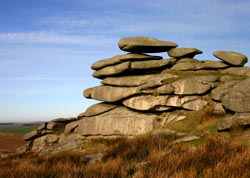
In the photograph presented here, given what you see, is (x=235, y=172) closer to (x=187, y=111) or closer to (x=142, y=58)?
(x=187, y=111)

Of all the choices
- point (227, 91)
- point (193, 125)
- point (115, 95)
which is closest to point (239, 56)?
point (227, 91)

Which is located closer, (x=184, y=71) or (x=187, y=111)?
(x=187, y=111)

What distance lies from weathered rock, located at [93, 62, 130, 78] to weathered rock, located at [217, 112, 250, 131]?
10.5 m

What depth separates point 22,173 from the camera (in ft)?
27.2

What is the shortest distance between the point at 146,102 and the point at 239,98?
7070mm

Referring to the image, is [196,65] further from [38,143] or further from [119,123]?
[38,143]

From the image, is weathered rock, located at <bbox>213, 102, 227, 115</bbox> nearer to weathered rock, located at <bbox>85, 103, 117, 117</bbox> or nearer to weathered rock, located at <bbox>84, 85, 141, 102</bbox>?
weathered rock, located at <bbox>84, 85, 141, 102</bbox>

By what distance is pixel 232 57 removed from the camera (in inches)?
904

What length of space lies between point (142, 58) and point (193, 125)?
7865 mm

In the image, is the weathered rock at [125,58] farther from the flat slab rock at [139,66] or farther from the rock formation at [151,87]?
the flat slab rock at [139,66]

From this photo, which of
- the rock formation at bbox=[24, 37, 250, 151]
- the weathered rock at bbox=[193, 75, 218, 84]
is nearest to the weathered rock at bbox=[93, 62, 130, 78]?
the rock formation at bbox=[24, 37, 250, 151]

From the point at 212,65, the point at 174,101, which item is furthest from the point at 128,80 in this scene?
the point at 212,65

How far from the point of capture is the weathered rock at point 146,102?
2095 centimetres

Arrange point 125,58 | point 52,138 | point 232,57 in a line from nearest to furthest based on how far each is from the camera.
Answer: point 232,57 < point 125,58 < point 52,138
